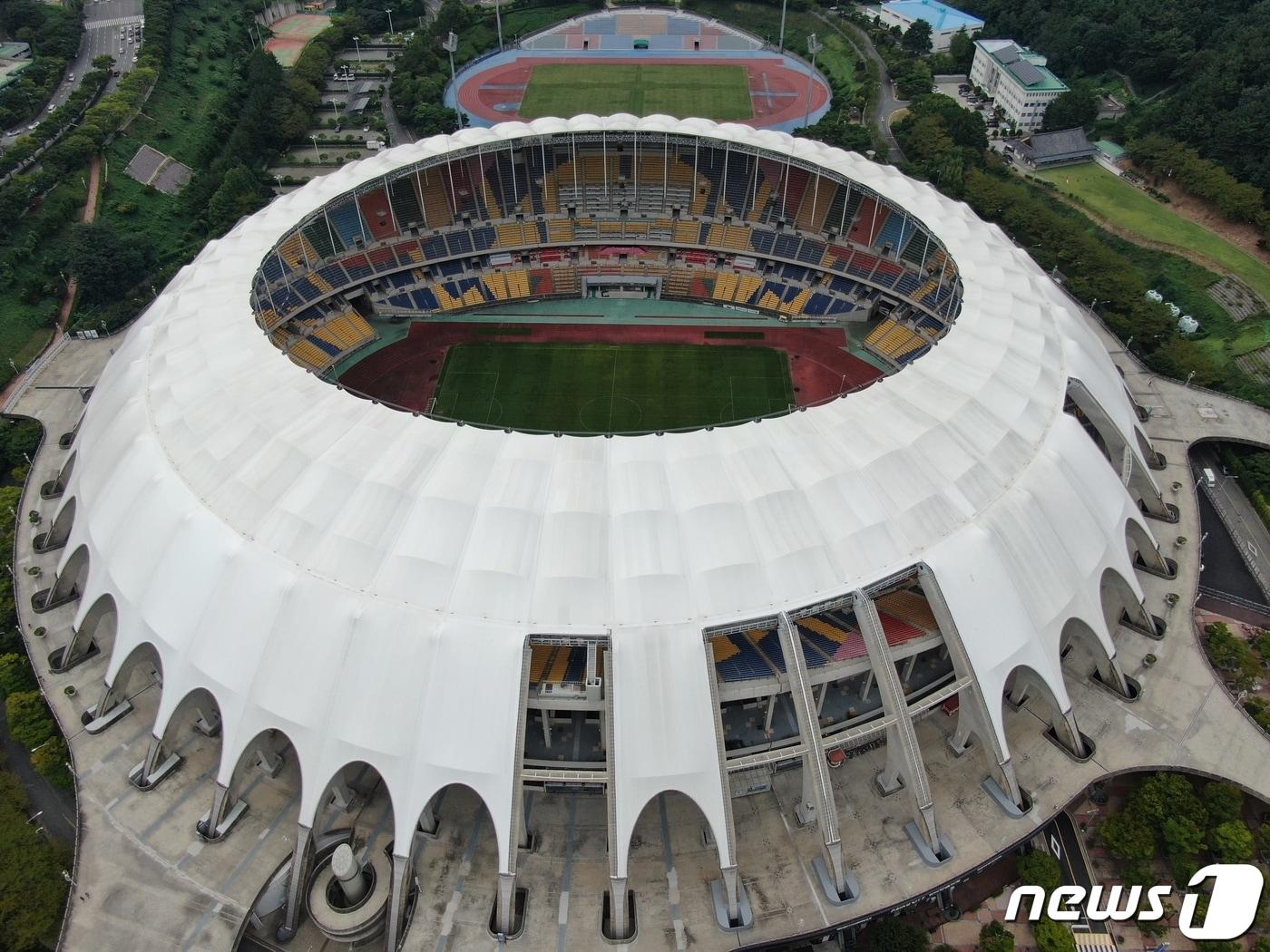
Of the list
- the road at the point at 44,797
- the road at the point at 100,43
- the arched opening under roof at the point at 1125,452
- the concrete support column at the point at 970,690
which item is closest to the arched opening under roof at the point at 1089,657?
the concrete support column at the point at 970,690

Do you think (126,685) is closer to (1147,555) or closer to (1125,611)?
(1125,611)

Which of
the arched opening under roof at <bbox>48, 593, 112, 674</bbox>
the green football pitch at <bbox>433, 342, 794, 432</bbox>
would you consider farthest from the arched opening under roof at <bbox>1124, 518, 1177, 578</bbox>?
the arched opening under roof at <bbox>48, 593, 112, 674</bbox>

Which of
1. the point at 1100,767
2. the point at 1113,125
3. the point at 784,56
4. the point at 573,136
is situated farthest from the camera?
the point at 784,56

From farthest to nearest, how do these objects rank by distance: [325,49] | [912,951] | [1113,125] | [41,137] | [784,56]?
1. [784,56]
2. [325,49]
3. [1113,125]
4. [41,137]
5. [912,951]

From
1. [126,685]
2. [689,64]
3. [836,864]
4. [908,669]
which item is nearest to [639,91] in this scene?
[689,64]

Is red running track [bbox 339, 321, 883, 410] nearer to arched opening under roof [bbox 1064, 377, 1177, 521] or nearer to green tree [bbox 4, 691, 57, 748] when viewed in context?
arched opening under roof [bbox 1064, 377, 1177, 521]

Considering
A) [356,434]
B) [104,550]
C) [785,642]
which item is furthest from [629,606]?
[104,550]

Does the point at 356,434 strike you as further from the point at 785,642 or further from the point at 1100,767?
the point at 1100,767

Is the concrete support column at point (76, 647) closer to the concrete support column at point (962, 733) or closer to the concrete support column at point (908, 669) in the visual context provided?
the concrete support column at point (908, 669)
